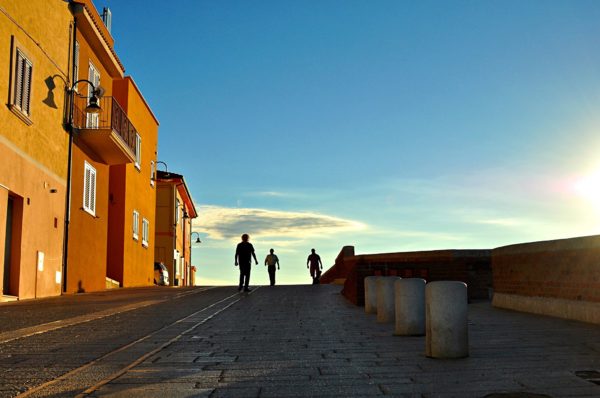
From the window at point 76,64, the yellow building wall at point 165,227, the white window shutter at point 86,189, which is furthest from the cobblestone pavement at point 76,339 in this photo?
the yellow building wall at point 165,227

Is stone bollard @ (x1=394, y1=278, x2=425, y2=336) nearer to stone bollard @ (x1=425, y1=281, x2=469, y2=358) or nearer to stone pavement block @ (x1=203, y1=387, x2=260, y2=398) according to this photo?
stone bollard @ (x1=425, y1=281, x2=469, y2=358)

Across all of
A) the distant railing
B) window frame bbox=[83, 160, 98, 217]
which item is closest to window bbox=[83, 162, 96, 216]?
window frame bbox=[83, 160, 98, 217]

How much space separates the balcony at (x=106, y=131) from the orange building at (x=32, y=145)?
1.57 metres

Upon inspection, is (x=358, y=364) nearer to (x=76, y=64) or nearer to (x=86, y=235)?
(x=76, y=64)

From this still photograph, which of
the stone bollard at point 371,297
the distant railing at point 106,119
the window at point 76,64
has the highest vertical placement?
the window at point 76,64

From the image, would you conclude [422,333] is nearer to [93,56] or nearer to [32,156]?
[32,156]

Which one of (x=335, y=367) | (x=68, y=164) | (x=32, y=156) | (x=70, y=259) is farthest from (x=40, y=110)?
(x=335, y=367)

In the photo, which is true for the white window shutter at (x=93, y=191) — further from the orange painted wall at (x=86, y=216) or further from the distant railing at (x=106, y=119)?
the distant railing at (x=106, y=119)

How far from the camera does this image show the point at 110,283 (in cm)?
2881

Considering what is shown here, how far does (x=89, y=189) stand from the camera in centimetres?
2503

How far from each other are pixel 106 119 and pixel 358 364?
21635 millimetres

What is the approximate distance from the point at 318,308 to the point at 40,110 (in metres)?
10.2

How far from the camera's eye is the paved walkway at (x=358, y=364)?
5.36m

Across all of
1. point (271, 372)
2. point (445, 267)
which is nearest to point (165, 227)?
point (445, 267)
